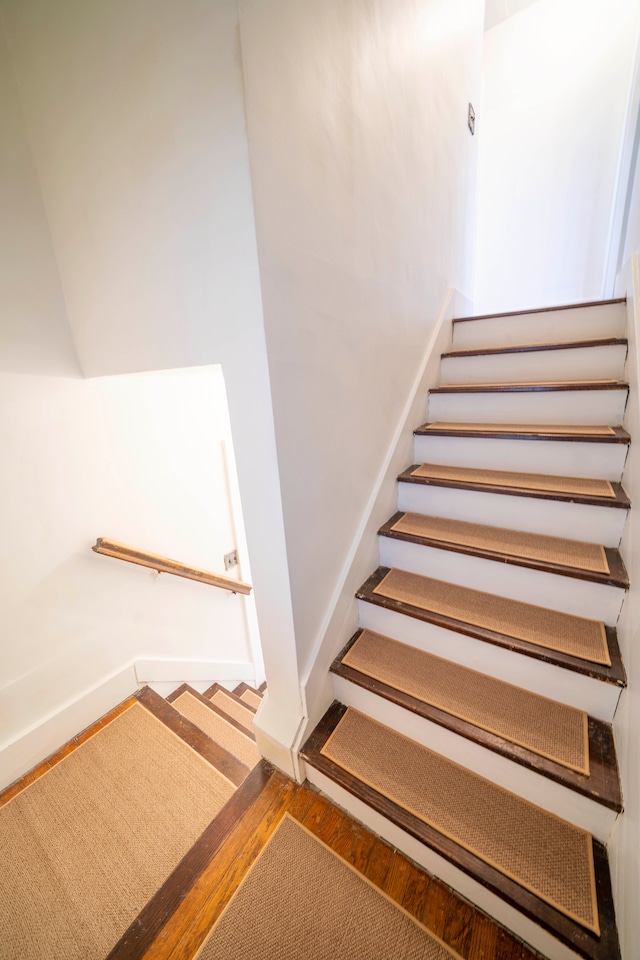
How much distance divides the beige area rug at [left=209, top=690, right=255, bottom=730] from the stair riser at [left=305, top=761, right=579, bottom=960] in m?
1.22

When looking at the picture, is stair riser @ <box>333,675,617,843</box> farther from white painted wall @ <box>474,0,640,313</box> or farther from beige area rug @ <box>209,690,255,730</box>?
white painted wall @ <box>474,0,640,313</box>

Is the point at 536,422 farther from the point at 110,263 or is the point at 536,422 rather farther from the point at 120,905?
the point at 120,905

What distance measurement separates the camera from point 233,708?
228 centimetres

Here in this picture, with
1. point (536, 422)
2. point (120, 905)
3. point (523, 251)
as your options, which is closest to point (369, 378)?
point (536, 422)

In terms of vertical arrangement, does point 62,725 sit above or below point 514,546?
below

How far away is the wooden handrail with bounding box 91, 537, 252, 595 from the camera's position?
5.13ft

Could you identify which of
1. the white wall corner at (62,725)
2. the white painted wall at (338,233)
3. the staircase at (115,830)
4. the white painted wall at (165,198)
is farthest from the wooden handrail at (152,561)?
the white painted wall at (338,233)

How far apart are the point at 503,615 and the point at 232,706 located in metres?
1.92

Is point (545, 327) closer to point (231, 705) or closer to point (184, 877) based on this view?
point (184, 877)

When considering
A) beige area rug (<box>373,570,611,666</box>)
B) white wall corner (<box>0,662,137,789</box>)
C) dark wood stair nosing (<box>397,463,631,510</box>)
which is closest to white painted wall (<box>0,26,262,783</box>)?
white wall corner (<box>0,662,137,789</box>)

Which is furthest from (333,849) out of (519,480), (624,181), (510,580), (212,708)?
(624,181)

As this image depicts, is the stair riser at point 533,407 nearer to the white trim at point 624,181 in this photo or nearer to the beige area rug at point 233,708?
the white trim at point 624,181

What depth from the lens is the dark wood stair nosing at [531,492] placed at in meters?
1.22

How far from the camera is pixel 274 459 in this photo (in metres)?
0.94
